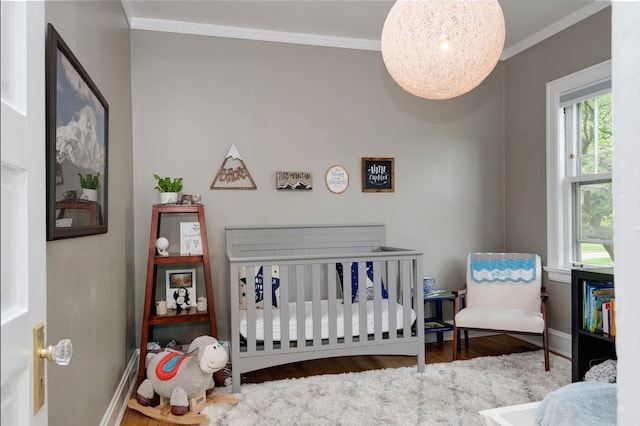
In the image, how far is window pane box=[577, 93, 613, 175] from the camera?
3.17 m

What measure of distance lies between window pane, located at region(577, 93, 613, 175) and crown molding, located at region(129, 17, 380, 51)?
173 cm

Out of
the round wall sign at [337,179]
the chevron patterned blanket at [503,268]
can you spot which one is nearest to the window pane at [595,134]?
the chevron patterned blanket at [503,268]

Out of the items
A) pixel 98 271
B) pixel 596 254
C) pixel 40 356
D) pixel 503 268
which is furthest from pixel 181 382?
pixel 596 254

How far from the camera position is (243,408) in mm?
2502

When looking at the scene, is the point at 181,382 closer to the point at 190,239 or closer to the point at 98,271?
the point at 98,271

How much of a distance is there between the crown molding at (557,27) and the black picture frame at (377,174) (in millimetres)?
1465

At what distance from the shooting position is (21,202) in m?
0.74

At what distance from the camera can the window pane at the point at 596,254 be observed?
3.20 metres

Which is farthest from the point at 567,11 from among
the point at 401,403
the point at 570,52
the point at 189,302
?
the point at 189,302

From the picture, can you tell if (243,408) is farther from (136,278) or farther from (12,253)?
(12,253)

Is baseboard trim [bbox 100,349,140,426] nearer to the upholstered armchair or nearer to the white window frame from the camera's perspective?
the upholstered armchair

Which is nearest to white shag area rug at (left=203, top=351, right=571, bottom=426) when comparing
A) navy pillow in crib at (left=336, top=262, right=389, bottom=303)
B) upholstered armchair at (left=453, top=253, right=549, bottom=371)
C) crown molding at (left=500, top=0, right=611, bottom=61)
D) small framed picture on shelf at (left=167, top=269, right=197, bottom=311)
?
upholstered armchair at (left=453, top=253, right=549, bottom=371)

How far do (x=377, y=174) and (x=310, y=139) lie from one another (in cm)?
65

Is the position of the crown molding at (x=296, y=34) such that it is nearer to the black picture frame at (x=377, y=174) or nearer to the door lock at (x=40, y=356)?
the black picture frame at (x=377, y=174)
